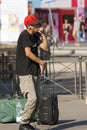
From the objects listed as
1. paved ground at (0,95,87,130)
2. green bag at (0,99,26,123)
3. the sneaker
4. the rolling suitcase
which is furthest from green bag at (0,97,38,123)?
A: the sneaker

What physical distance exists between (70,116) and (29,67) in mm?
2451

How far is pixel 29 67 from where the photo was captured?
29.8 feet

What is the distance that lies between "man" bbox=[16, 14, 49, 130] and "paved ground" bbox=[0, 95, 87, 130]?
2.66ft

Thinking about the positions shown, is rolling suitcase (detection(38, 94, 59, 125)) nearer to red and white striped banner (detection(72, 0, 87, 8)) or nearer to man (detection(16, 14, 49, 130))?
man (detection(16, 14, 49, 130))

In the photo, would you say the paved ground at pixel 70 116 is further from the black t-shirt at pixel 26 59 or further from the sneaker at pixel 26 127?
the black t-shirt at pixel 26 59

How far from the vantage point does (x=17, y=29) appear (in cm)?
3097

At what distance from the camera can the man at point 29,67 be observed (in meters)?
9.00

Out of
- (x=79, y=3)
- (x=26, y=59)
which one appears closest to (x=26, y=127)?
(x=26, y=59)

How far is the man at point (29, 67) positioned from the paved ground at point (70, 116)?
810 mm

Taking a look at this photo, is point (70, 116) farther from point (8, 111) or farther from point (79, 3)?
point (79, 3)

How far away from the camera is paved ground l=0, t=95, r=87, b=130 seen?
9.95 m

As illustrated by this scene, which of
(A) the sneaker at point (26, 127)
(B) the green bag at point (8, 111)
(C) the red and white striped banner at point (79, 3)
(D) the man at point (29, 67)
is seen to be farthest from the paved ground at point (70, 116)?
(C) the red and white striped banner at point (79, 3)

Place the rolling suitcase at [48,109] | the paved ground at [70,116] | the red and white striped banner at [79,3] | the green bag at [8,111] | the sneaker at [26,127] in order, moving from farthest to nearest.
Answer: the red and white striped banner at [79,3], the green bag at [8,111], the paved ground at [70,116], the rolling suitcase at [48,109], the sneaker at [26,127]

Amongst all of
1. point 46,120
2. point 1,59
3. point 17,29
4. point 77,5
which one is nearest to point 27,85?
point 46,120
